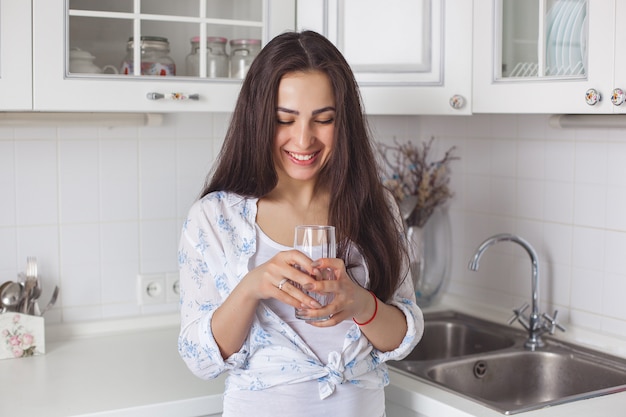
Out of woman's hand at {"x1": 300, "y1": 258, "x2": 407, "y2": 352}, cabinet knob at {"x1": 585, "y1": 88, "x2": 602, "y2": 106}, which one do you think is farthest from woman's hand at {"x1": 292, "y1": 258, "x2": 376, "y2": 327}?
cabinet knob at {"x1": 585, "y1": 88, "x2": 602, "y2": 106}

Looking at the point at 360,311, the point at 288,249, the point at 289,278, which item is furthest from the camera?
the point at 288,249

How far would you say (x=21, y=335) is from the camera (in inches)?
82.2

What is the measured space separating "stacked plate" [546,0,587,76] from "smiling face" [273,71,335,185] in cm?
51

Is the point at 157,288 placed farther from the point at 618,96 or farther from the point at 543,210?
the point at 618,96

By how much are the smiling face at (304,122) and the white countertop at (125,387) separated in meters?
0.55

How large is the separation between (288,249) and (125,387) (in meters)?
0.54

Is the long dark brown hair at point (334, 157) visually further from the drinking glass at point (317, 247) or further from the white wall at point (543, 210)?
the white wall at point (543, 210)

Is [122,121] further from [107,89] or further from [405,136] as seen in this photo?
[405,136]

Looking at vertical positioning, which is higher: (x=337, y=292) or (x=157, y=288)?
(x=337, y=292)

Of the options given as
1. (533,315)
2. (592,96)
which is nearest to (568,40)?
(592,96)

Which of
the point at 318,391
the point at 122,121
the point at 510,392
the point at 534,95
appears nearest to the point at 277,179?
the point at 318,391

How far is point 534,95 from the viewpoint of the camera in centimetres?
184

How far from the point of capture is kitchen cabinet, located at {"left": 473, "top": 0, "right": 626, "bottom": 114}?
1681 millimetres

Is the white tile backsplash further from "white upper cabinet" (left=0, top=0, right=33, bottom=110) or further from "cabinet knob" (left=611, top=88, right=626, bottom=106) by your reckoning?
"white upper cabinet" (left=0, top=0, right=33, bottom=110)
